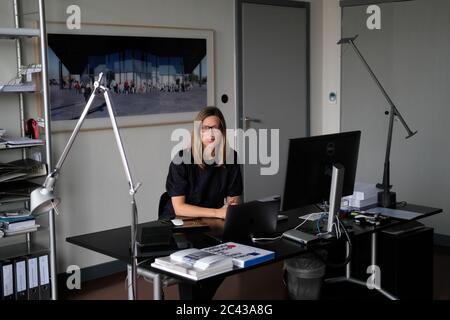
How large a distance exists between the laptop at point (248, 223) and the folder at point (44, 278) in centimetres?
144

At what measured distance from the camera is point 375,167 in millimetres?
5500

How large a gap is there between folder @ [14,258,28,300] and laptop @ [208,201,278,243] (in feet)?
4.85

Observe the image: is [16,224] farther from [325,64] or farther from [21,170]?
[325,64]

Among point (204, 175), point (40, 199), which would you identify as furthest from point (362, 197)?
point (40, 199)

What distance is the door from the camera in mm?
5238

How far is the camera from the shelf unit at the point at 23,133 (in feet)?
11.9

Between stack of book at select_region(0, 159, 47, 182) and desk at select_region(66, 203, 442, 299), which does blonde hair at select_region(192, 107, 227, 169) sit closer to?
desk at select_region(66, 203, 442, 299)

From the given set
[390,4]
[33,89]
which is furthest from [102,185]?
[390,4]

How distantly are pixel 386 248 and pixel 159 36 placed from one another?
225 centimetres

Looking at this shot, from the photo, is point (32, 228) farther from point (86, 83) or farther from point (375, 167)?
point (375, 167)

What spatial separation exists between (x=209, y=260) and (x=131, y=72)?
2446 millimetres

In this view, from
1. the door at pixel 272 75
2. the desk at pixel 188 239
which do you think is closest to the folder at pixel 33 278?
the desk at pixel 188 239

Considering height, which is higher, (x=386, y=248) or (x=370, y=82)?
(x=370, y=82)

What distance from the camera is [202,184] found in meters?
3.36
